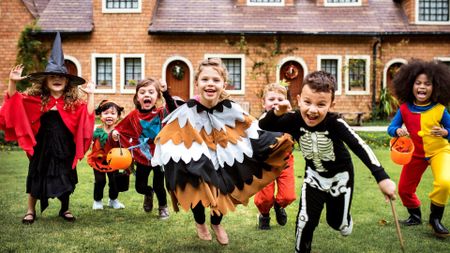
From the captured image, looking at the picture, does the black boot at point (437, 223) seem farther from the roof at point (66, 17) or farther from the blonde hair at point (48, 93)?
the roof at point (66, 17)

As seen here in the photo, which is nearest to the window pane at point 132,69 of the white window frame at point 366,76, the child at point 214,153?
the white window frame at point 366,76

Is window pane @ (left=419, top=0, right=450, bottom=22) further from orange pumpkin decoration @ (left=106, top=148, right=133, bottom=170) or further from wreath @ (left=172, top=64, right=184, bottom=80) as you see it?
orange pumpkin decoration @ (left=106, top=148, right=133, bottom=170)

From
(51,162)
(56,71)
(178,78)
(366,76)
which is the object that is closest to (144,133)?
(51,162)

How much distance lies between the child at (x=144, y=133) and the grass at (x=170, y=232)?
1.26ft

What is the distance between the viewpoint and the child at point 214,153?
4.30m

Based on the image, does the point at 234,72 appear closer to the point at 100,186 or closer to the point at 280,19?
the point at 280,19

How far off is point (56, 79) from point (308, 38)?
1707cm

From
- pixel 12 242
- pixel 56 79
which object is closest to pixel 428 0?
pixel 56 79

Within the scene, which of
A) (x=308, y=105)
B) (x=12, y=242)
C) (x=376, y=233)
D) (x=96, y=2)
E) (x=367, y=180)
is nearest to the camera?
(x=308, y=105)

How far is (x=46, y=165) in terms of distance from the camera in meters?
5.51

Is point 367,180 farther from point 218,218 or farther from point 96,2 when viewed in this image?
point 96,2

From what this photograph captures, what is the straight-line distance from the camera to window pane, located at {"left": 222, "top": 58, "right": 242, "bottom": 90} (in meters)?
21.8

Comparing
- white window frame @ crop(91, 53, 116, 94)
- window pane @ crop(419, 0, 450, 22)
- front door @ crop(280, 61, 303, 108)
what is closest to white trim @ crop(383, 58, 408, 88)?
window pane @ crop(419, 0, 450, 22)

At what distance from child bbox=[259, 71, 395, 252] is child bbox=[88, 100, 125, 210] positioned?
299cm
